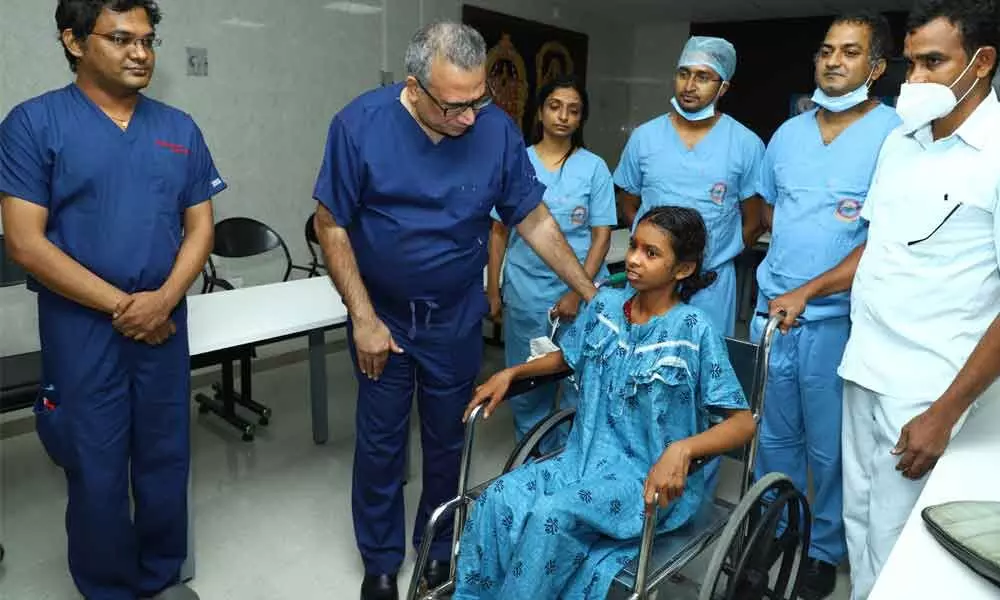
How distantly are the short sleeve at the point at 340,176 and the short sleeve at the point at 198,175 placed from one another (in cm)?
36

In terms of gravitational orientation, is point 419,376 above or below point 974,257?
below

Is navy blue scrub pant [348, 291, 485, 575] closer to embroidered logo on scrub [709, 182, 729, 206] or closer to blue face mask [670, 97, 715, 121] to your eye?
embroidered logo on scrub [709, 182, 729, 206]

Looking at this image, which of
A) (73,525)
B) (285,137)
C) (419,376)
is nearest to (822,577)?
(419,376)

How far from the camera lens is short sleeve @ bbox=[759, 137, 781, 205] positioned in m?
2.10

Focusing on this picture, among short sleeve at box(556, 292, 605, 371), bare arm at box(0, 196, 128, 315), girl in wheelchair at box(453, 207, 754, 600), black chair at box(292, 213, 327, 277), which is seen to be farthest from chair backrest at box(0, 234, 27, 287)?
short sleeve at box(556, 292, 605, 371)

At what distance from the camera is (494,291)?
249cm

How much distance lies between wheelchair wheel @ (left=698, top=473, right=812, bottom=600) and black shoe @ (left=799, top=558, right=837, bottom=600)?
16 cm

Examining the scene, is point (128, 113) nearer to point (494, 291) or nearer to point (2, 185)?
point (2, 185)

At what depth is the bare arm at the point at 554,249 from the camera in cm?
192

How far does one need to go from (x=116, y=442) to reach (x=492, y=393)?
2.96 ft

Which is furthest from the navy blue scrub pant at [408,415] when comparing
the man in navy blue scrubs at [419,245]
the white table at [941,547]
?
the white table at [941,547]

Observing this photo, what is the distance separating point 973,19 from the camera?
4.45 ft

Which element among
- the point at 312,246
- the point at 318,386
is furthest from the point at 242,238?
the point at 318,386

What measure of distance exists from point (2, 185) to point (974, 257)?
1.99m
